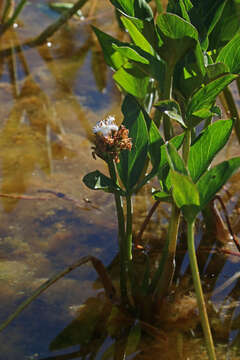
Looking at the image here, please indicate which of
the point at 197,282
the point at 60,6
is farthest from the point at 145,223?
the point at 60,6

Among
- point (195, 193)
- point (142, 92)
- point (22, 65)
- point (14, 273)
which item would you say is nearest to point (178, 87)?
point (142, 92)

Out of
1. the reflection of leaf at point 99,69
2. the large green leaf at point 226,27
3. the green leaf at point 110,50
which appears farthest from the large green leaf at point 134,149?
the reflection of leaf at point 99,69

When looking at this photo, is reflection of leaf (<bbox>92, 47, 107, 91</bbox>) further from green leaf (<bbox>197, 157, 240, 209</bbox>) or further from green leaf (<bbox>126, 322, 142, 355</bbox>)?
green leaf (<bbox>197, 157, 240, 209</bbox>)

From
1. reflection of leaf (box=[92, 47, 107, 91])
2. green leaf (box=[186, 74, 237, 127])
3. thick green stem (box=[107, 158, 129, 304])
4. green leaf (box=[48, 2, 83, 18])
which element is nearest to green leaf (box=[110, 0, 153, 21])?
green leaf (box=[186, 74, 237, 127])

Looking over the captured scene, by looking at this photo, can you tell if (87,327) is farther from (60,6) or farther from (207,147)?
(60,6)

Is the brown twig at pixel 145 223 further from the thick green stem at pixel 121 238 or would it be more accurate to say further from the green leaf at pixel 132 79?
A: the green leaf at pixel 132 79

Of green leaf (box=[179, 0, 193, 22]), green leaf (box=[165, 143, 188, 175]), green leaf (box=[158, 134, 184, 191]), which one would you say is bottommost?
green leaf (box=[158, 134, 184, 191])

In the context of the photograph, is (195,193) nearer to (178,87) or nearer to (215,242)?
(178,87)

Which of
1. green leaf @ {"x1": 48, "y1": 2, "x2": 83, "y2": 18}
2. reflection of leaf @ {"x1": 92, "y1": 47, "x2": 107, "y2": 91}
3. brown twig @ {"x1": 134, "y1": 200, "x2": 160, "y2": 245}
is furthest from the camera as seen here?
green leaf @ {"x1": 48, "y1": 2, "x2": 83, "y2": 18}
